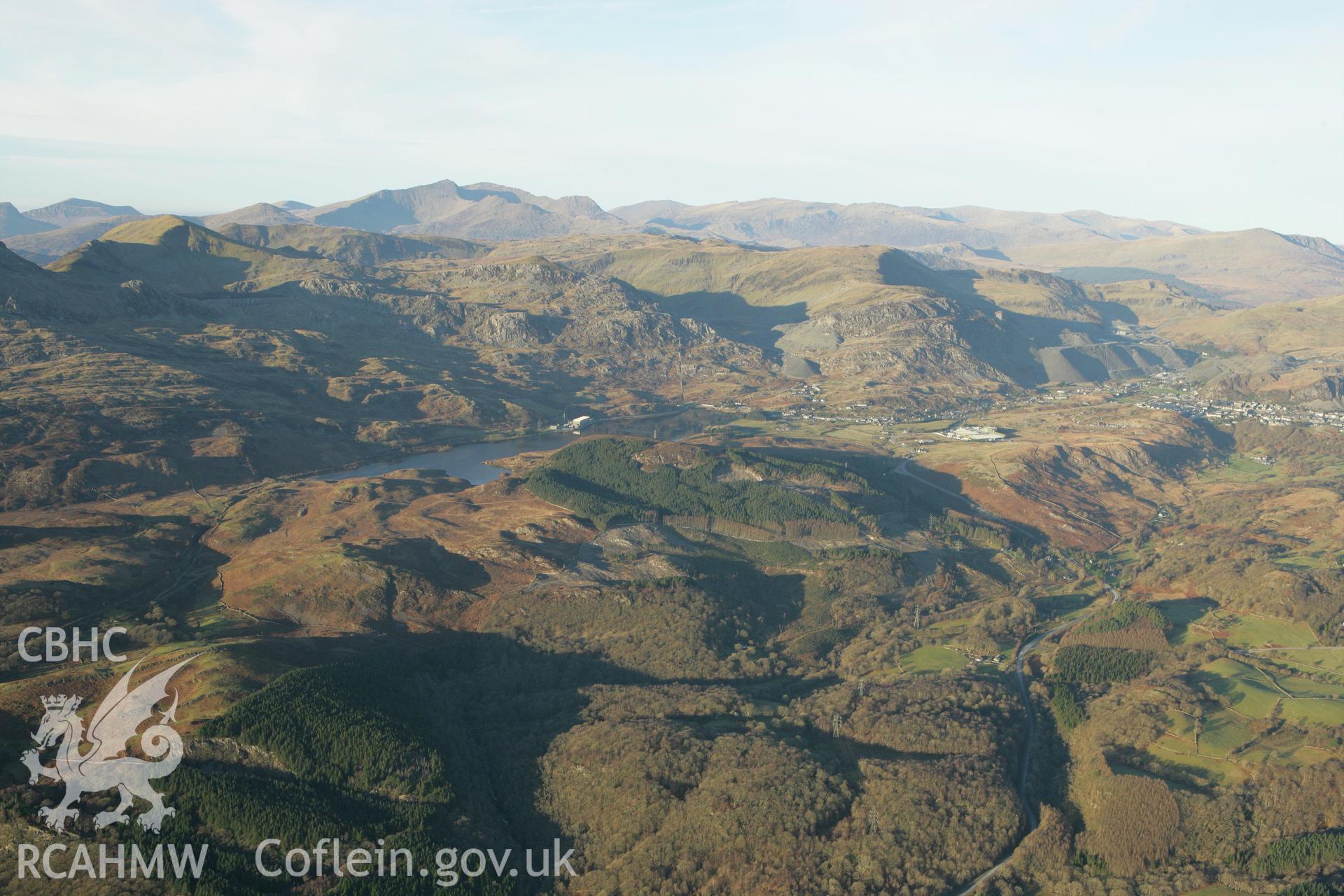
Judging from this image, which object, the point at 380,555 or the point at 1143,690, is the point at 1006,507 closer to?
the point at 1143,690

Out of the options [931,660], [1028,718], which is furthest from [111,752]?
[1028,718]

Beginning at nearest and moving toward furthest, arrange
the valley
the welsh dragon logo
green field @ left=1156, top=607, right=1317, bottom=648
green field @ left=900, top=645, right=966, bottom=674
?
1. the welsh dragon logo
2. the valley
3. green field @ left=900, top=645, right=966, bottom=674
4. green field @ left=1156, top=607, right=1317, bottom=648

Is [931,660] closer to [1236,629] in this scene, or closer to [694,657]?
[694,657]

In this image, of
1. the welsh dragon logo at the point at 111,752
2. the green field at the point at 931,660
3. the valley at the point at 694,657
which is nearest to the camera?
the welsh dragon logo at the point at 111,752

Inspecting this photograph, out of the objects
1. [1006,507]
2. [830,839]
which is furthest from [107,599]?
[1006,507]

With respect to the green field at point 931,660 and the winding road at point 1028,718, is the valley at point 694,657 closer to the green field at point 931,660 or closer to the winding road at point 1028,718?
the winding road at point 1028,718

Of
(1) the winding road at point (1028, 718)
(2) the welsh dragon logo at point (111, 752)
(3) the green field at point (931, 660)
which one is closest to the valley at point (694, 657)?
(1) the winding road at point (1028, 718)

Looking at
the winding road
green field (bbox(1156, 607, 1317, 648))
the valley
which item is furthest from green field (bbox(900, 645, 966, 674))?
green field (bbox(1156, 607, 1317, 648))

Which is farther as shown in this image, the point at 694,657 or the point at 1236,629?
the point at 1236,629

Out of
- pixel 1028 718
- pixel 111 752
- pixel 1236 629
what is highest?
pixel 111 752

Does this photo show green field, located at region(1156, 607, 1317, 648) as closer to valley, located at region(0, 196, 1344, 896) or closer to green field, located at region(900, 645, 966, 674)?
valley, located at region(0, 196, 1344, 896)
